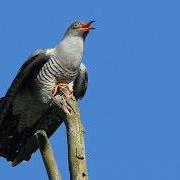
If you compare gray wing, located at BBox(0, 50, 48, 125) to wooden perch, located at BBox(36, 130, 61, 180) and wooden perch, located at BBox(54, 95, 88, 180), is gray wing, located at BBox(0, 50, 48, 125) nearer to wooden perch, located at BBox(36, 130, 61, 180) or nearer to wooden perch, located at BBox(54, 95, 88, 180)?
wooden perch, located at BBox(54, 95, 88, 180)

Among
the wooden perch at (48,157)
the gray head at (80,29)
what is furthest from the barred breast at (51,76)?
the wooden perch at (48,157)

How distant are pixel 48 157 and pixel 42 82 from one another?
4.03 meters

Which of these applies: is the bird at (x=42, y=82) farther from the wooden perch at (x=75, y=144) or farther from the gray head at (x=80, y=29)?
the wooden perch at (x=75, y=144)

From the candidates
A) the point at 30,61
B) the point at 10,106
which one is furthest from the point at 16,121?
the point at 30,61

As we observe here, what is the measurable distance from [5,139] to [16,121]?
68 cm

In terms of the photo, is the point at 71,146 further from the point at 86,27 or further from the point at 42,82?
the point at 86,27

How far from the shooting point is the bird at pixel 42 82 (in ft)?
27.5

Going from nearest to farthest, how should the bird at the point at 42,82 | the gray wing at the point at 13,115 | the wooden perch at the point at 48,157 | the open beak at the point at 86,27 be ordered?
the wooden perch at the point at 48,157, the gray wing at the point at 13,115, the bird at the point at 42,82, the open beak at the point at 86,27

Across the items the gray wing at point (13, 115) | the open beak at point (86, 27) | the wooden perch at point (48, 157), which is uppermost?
the open beak at point (86, 27)

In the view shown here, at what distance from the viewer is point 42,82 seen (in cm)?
852

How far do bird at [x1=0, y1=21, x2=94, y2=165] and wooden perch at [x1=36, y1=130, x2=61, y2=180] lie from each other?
11.3ft

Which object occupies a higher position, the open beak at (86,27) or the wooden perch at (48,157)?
the open beak at (86,27)

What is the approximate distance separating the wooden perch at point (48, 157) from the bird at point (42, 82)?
11.3 ft

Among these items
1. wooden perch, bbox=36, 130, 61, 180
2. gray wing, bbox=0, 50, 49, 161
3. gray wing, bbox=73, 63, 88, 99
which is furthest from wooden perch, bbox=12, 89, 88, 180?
gray wing, bbox=73, 63, 88, 99
